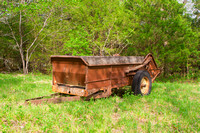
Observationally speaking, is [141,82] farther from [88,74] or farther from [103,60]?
[88,74]

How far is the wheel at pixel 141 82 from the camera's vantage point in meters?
5.64

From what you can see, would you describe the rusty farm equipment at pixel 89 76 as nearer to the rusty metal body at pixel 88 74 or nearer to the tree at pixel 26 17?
the rusty metal body at pixel 88 74

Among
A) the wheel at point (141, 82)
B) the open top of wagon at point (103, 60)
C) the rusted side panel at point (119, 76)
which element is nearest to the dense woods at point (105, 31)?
the wheel at point (141, 82)

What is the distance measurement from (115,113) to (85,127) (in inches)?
46.1

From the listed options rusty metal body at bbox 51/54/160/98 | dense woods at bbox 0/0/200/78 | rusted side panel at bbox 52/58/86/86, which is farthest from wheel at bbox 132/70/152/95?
dense woods at bbox 0/0/200/78

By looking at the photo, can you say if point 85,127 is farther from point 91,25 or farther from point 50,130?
point 91,25

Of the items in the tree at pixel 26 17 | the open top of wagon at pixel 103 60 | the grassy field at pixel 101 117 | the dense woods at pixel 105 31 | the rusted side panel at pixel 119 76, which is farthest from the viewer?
the tree at pixel 26 17


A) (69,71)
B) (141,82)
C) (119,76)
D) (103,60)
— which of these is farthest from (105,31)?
(69,71)

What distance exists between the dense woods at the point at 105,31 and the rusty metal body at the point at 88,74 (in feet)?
21.0

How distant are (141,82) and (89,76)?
228 centimetres

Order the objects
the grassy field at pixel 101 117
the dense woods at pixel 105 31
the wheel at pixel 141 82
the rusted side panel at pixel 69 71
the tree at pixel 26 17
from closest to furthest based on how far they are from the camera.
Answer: the grassy field at pixel 101 117
the rusted side panel at pixel 69 71
the wheel at pixel 141 82
the dense woods at pixel 105 31
the tree at pixel 26 17

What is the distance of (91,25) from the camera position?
14133 mm

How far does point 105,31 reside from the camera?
13898 millimetres

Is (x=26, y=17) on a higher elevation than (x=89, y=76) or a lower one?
higher
